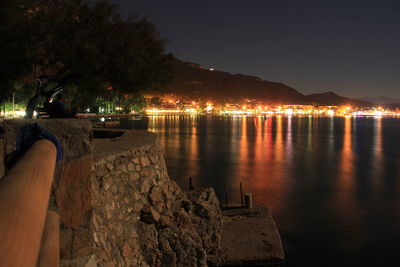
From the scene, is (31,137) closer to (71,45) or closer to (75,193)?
(75,193)

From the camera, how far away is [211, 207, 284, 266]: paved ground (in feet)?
39.2

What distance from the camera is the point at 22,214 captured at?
941 mm

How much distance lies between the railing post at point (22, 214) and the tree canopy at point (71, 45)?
14413mm

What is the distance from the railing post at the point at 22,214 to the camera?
0.76 metres

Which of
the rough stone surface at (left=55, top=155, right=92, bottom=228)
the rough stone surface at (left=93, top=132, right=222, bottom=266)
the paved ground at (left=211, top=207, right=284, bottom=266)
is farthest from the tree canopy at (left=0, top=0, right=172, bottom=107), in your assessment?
the rough stone surface at (left=55, top=155, right=92, bottom=228)

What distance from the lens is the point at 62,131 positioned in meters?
3.01

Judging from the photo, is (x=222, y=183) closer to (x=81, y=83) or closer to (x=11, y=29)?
(x=81, y=83)

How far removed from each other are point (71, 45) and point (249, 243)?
1087 centimetres

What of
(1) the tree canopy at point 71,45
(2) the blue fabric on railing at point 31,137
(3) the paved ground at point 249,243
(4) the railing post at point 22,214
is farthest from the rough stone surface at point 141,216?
(1) the tree canopy at point 71,45

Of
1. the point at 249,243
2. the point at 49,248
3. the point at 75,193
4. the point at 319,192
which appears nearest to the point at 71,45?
the point at 249,243

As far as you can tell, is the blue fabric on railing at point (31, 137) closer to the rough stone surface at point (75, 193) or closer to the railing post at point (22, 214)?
the rough stone surface at point (75, 193)

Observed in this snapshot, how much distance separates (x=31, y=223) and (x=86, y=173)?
92.7 inches

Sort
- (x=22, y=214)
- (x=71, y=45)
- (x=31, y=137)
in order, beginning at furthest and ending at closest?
(x=71, y=45) → (x=31, y=137) → (x=22, y=214)

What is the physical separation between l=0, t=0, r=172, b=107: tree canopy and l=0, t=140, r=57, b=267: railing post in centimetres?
1441
